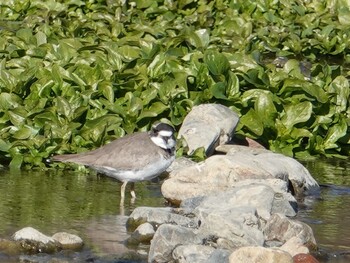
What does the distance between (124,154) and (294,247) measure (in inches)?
102

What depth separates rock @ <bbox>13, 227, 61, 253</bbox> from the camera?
328 inches

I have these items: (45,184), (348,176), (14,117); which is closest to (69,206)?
(45,184)

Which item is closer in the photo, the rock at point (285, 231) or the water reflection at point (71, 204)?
the rock at point (285, 231)

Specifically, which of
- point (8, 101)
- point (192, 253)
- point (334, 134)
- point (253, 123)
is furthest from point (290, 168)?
point (8, 101)

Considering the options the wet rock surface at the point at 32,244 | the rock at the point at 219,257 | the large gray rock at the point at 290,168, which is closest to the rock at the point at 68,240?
the wet rock surface at the point at 32,244

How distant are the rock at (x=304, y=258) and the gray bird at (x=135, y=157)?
8.10 ft

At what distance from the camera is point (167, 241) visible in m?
8.25

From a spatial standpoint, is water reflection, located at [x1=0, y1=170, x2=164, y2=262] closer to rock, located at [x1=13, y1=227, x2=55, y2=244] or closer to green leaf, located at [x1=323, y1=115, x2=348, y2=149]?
rock, located at [x1=13, y1=227, x2=55, y2=244]

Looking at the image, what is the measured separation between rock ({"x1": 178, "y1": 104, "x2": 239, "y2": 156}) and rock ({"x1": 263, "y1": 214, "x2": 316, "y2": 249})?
9.25ft

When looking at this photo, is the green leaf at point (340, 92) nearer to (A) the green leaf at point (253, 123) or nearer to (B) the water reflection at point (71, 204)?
(A) the green leaf at point (253, 123)

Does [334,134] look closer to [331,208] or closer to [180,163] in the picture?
[180,163]

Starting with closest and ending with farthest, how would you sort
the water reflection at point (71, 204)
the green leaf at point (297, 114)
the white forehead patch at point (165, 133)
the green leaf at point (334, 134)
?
the water reflection at point (71, 204) < the white forehead patch at point (165, 133) < the green leaf at point (297, 114) < the green leaf at point (334, 134)

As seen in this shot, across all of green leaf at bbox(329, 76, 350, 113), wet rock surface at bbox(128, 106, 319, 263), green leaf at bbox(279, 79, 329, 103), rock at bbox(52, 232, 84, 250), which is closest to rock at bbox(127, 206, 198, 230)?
wet rock surface at bbox(128, 106, 319, 263)

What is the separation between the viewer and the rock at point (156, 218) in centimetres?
902
